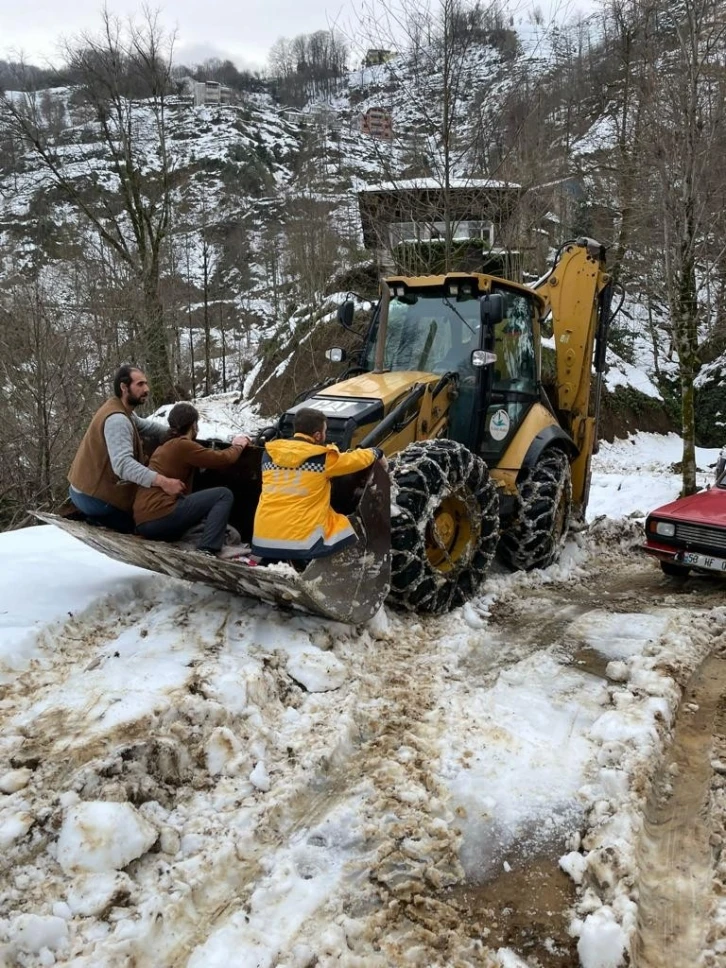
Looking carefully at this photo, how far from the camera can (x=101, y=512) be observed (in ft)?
16.0

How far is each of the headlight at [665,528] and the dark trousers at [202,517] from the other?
409 cm

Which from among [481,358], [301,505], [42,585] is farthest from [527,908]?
[481,358]

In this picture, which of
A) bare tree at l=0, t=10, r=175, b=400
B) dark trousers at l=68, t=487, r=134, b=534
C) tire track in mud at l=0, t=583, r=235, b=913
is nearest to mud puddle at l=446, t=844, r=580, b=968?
tire track in mud at l=0, t=583, r=235, b=913

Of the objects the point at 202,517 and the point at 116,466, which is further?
the point at 202,517

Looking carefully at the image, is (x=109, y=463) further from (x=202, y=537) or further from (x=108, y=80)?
(x=108, y=80)

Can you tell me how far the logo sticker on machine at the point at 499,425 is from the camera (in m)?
6.50

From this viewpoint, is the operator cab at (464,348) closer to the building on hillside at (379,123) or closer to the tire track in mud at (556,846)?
the tire track in mud at (556,846)

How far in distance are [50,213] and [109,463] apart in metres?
42.5

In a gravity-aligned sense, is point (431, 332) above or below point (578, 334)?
above

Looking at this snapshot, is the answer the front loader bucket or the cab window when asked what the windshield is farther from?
the front loader bucket

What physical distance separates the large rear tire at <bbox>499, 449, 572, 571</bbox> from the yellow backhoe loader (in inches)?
0.5

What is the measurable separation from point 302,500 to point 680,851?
2.63m

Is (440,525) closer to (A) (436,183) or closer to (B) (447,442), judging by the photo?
(B) (447,442)

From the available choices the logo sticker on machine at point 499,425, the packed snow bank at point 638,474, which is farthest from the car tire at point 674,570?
the packed snow bank at point 638,474
